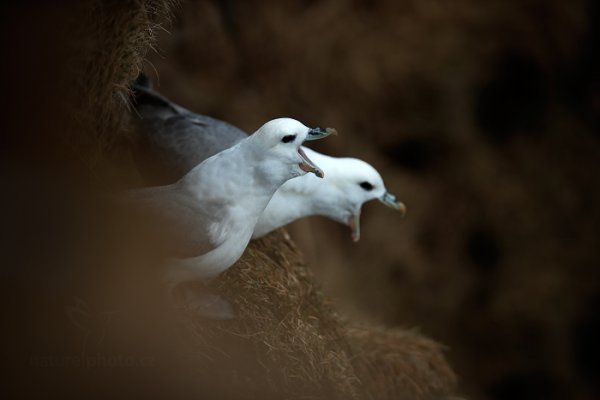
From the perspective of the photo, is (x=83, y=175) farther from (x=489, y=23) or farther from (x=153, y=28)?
(x=489, y=23)

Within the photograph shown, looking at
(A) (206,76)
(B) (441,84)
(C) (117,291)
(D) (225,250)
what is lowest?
(C) (117,291)

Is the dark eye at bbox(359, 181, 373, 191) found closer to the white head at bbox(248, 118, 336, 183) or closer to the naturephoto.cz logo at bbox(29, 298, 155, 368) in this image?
the white head at bbox(248, 118, 336, 183)

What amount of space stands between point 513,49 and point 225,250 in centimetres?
201

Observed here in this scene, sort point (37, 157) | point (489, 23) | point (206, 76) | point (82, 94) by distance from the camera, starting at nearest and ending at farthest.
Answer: point (37, 157) < point (82, 94) < point (206, 76) < point (489, 23)

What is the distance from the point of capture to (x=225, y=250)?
3.75 ft

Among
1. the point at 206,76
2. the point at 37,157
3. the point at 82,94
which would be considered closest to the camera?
the point at 37,157

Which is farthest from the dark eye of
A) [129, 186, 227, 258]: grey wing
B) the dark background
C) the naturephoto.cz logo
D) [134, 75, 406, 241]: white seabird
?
the dark background

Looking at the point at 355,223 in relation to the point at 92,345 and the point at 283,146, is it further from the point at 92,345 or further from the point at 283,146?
the point at 92,345

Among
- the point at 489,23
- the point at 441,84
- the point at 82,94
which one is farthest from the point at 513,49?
the point at 82,94

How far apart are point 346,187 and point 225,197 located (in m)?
0.39

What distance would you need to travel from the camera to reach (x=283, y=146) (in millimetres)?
1117

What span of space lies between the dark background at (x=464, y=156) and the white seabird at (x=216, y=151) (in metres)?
1.19

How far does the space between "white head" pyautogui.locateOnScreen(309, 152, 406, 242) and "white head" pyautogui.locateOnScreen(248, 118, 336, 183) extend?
316mm

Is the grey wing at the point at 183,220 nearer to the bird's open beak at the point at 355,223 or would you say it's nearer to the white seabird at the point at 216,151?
the white seabird at the point at 216,151
